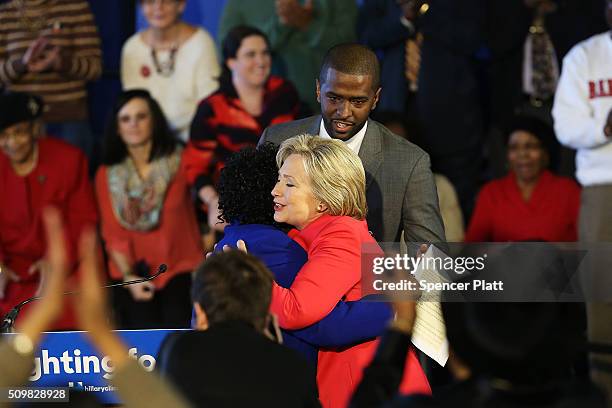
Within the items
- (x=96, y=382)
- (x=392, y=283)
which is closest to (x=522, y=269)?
(x=392, y=283)

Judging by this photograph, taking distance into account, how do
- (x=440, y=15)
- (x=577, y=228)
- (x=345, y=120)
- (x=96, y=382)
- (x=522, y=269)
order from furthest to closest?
(x=440, y=15) → (x=577, y=228) → (x=345, y=120) → (x=522, y=269) → (x=96, y=382)

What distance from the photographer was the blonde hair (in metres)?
4.00

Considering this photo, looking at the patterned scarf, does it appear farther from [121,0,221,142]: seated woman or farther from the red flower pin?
the red flower pin

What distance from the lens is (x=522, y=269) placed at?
4184 mm

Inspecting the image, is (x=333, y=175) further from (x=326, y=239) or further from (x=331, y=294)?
(x=331, y=294)

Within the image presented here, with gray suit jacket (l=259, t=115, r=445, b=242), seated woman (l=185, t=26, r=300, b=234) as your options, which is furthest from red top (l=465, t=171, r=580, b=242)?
gray suit jacket (l=259, t=115, r=445, b=242)

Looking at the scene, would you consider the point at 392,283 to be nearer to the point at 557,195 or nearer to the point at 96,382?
the point at 96,382

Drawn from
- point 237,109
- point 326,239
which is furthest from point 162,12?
point 326,239

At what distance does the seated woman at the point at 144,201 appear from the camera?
6879 mm

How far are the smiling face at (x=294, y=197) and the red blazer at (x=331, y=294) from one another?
0.12 feet

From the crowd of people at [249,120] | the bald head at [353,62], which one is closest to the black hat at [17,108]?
the crowd of people at [249,120]

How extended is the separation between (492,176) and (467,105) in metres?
0.52

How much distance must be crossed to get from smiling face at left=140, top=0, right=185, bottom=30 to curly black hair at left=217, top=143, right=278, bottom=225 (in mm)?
3239

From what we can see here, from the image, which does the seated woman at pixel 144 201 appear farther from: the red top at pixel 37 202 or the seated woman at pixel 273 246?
the seated woman at pixel 273 246
